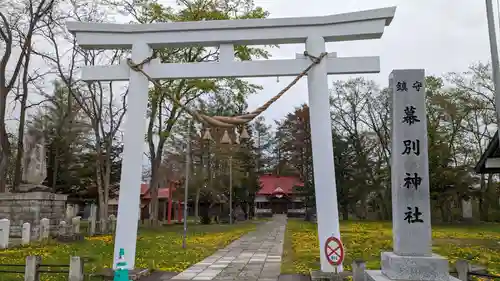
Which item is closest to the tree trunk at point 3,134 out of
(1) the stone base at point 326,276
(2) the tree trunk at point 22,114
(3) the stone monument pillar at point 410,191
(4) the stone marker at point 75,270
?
(2) the tree trunk at point 22,114

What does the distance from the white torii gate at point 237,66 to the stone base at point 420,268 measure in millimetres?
2424

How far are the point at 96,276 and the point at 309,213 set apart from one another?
30.1 meters

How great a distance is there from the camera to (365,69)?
8766 mm

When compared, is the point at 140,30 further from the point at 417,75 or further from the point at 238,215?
the point at 238,215

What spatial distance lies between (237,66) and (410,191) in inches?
175

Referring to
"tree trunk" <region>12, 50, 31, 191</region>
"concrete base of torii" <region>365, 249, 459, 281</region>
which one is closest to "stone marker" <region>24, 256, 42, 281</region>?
"concrete base of torii" <region>365, 249, 459, 281</region>

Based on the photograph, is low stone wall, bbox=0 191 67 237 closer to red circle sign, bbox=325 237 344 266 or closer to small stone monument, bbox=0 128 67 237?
small stone monument, bbox=0 128 67 237

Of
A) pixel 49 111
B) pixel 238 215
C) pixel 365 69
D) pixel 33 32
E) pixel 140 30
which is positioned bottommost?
pixel 238 215

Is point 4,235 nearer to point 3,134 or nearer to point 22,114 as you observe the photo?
point 3,134

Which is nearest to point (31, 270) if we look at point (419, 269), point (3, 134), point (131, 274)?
point (131, 274)

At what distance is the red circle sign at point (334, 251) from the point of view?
24.4 ft

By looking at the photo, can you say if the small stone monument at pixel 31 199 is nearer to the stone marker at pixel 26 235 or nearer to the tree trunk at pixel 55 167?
the stone marker at pixel 26 235

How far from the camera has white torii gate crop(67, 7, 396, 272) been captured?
859cm

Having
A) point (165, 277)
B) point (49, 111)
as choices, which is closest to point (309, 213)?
point (49, 111)
